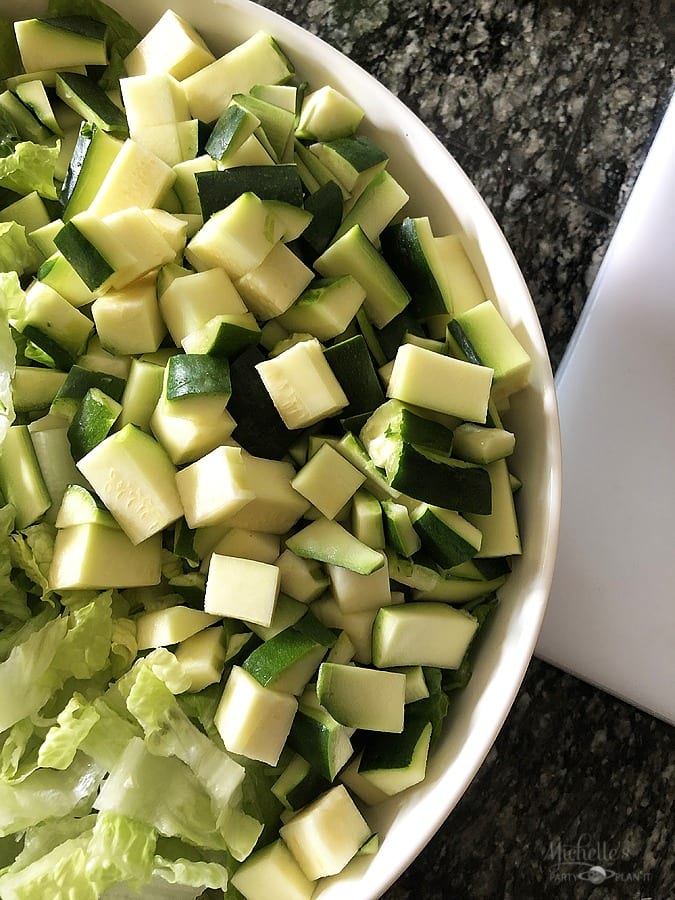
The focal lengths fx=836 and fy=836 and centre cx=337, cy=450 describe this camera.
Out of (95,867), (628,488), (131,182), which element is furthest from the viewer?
(628,488)

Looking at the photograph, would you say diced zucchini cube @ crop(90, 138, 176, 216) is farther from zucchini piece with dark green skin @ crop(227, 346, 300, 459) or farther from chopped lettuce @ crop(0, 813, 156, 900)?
chopped lettuce @ crop(0, 813, 156, 900)

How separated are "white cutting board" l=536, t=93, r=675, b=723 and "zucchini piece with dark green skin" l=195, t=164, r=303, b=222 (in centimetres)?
58

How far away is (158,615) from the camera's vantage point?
41.4 inches

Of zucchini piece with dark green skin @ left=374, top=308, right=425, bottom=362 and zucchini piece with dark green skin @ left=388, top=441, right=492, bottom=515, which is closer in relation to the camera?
zucchini piece with dark green skin @ left=388, top=441, right=492, bottom=515

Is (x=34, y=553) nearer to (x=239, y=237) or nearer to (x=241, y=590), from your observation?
(x=241, y=590)

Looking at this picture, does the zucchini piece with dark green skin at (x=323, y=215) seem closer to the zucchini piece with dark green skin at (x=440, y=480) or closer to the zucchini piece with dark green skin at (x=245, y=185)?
the zucchini piece with dark green skin at (x=245, y=185)

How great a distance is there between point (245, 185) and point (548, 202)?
0.61 metres

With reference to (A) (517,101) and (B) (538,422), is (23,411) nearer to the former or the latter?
(B) (538,422)

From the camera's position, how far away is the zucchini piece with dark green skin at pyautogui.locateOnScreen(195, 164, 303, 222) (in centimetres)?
107

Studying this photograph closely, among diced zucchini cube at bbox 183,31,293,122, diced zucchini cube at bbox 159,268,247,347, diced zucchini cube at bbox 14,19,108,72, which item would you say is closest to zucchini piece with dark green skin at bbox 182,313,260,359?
diced zucchini cube at bbox 159,268,247,347

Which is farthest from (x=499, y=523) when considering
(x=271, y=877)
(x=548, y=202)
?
(x=548, y=202)

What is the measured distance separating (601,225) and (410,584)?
75 cm

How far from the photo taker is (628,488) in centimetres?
138

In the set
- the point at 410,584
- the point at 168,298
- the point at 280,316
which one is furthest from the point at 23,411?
the point at 410,584
